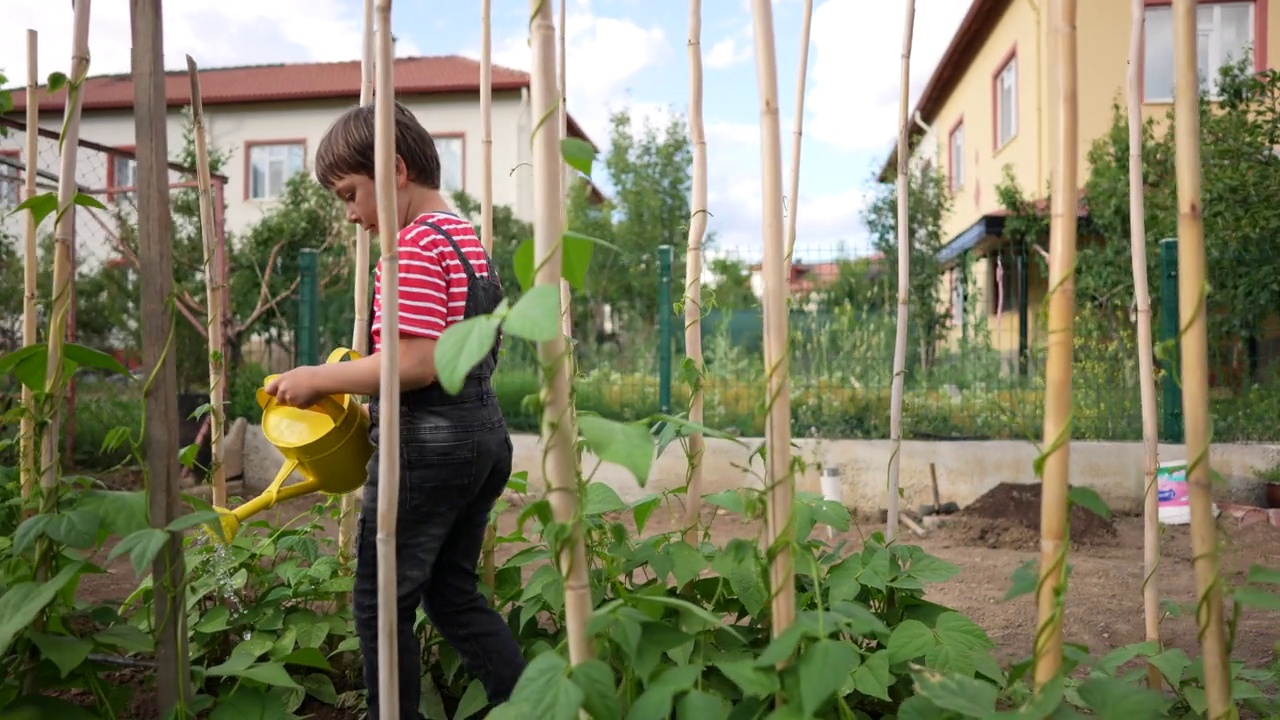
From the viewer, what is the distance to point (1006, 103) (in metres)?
11.6

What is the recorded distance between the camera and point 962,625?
5.89 ft

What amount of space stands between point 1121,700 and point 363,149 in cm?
151

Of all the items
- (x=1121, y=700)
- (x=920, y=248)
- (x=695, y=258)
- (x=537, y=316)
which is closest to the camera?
(x=537, y=316)

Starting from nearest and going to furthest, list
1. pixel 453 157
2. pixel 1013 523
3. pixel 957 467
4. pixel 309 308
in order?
1. pixel 1013 523
2. pixel 957 467
3. pixel 309 308
4. pixel 453 157

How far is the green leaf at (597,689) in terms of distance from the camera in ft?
3.71

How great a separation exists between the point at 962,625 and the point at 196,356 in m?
6.99

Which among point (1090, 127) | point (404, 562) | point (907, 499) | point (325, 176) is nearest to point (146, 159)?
point (325, 176)

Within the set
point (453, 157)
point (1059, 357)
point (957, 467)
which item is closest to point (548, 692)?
point (1059, 357)

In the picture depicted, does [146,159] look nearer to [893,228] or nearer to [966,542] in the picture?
[966,542]

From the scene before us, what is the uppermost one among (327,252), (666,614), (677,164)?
(677,164)

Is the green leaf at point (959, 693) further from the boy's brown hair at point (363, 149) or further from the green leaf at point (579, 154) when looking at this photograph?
the boy's brown hair at point (363, 149)

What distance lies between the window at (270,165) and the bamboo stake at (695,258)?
731 inches

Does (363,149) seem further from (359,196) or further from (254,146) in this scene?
(254,146)

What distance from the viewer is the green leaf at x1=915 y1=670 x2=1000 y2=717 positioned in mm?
1198
